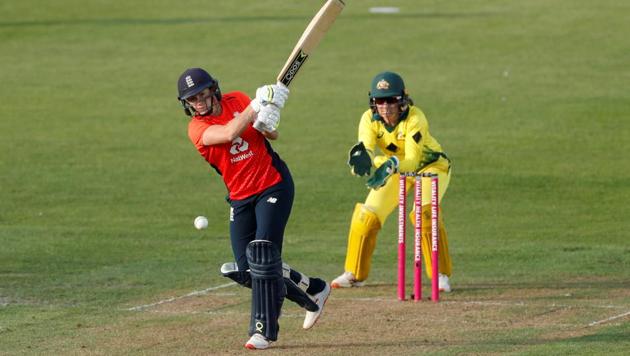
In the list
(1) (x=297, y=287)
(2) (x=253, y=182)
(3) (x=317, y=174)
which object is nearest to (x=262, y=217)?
(2) (x=253, y=182)

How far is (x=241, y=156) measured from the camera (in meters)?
9.46

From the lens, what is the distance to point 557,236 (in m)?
15.3

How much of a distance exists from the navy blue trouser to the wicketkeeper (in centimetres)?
186

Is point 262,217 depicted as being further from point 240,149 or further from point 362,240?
point 362,240

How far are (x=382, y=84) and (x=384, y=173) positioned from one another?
3.18 feet

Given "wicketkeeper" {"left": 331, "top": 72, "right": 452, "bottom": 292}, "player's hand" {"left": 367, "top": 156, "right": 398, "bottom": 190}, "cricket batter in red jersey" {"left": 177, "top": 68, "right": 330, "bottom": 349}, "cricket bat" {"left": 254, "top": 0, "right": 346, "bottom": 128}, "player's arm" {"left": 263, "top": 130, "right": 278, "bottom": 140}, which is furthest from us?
"wicketkeeper" {"left": 331, "top": 72, "right": 452, "bottom": 292}

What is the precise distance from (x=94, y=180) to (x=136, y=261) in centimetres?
547

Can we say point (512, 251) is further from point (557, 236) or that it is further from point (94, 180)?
point (94, 180)

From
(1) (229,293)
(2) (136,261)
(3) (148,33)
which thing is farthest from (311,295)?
(3) (148,33)

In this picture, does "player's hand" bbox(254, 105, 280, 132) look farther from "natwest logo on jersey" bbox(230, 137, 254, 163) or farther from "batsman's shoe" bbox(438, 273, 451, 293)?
"batsman's shoe" bbox(438, 273, 451, 293)

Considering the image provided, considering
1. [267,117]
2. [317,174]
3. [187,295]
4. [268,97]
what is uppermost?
[268,97]

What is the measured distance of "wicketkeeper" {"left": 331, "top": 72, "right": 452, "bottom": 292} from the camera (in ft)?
37.7

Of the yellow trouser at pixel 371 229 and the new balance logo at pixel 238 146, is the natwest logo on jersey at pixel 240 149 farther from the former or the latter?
the yellow trouser at pixel 371 229

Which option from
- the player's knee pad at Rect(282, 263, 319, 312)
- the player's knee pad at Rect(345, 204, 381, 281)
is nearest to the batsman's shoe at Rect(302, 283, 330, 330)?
the player's knee pad at Rect(282, 263, 319, 312)
